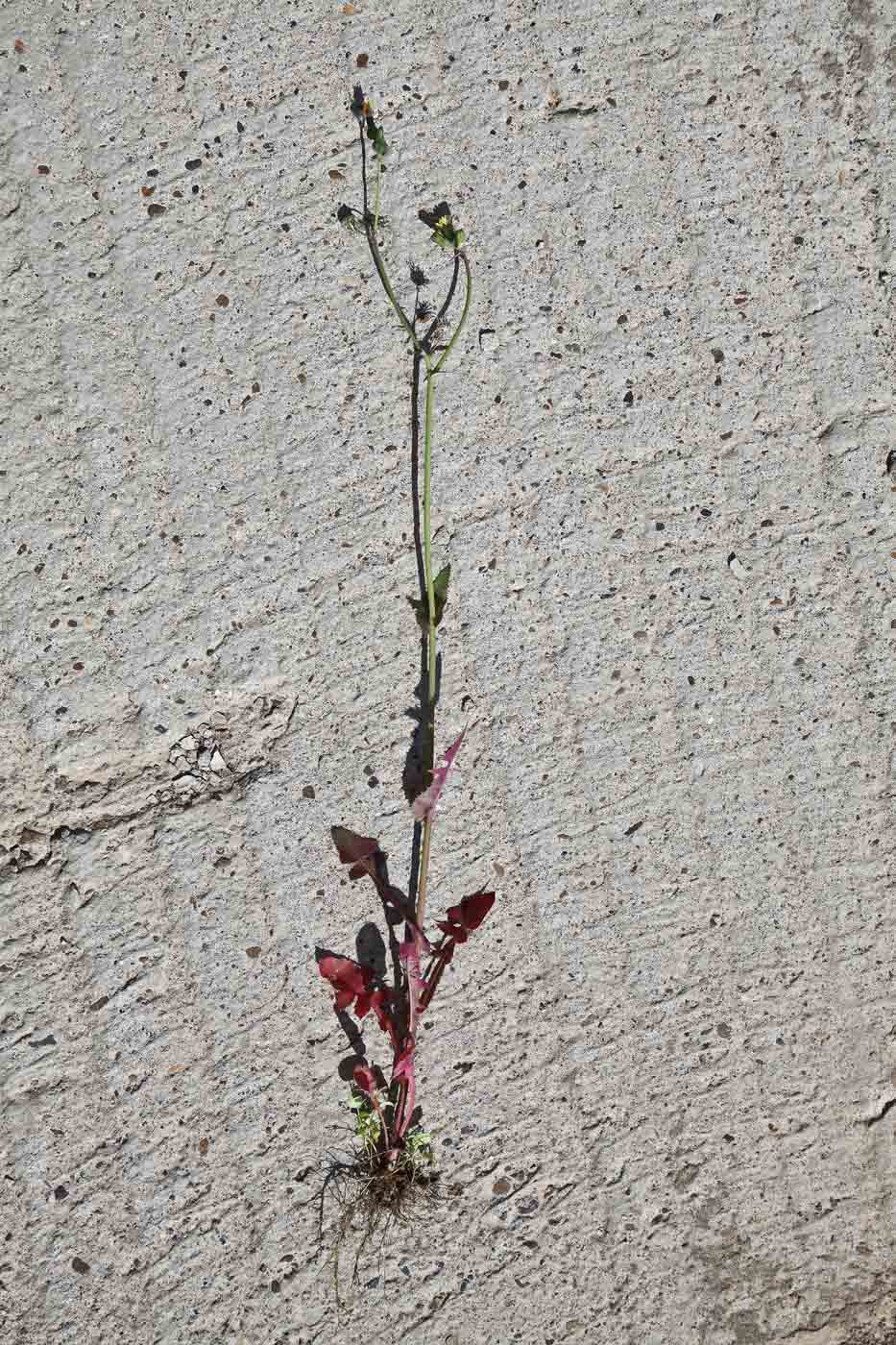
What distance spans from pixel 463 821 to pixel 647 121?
3.84ft

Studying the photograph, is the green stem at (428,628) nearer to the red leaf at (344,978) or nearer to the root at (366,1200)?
the red leaf at (344,978)

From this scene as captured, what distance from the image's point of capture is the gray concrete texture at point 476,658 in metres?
1.90

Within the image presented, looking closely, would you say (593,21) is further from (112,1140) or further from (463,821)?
(112,1140)

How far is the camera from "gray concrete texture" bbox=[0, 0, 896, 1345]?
1902mm

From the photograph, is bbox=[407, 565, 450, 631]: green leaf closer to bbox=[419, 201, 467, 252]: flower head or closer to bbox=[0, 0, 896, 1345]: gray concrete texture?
bbox=[0, 0, 896, 1345]: gray concrete texture

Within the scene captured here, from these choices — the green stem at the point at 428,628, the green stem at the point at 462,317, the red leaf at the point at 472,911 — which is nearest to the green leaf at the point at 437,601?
the green stem at the point at 428,628

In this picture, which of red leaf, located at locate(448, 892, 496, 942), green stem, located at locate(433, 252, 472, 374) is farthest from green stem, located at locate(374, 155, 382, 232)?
red leaf, located at locate(448, 892, 496, 942)

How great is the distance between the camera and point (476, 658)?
1984 millimetres

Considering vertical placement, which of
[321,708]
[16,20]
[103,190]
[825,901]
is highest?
[16,20]

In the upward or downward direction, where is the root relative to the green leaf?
downward

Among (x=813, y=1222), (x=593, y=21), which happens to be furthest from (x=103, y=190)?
(x=813, y=1222)

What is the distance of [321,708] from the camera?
196cm

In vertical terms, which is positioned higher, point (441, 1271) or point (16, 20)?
point (16, 20)

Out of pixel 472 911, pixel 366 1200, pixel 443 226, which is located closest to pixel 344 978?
pixel 472 911
